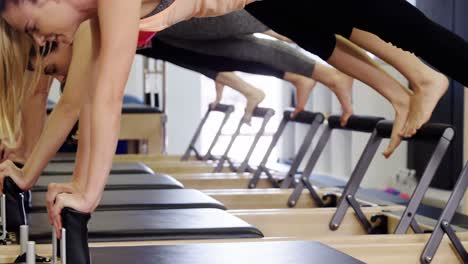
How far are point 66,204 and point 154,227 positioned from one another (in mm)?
683

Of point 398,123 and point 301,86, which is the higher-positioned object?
point 398,123

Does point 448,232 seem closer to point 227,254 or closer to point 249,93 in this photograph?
point 227,254

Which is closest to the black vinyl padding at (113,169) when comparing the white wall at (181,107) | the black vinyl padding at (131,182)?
the black vinyl padding at (131,182)

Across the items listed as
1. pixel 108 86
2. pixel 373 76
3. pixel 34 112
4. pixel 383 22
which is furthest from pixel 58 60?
pixel 373 76

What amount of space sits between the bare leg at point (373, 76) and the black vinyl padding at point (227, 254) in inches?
34.5

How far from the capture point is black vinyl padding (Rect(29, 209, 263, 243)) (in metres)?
1.97

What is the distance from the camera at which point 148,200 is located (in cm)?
258

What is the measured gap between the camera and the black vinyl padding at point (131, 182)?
3.01 metres

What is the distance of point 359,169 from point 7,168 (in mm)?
1349

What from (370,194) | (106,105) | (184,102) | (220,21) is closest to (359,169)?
(220,21)

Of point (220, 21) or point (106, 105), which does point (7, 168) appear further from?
point (220, 21)

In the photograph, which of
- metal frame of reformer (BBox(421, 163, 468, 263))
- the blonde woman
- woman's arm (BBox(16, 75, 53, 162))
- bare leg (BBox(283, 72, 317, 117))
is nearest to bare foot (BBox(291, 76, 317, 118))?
bare leg (BBox(283, 72, 317, 117))

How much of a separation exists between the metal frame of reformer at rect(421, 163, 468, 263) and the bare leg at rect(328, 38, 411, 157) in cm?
32

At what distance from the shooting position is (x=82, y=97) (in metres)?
1.83
